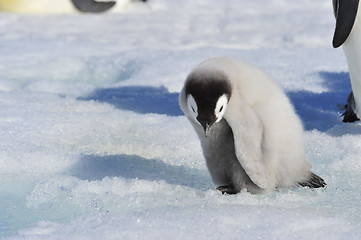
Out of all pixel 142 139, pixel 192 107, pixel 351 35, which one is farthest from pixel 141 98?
pixel 192 107

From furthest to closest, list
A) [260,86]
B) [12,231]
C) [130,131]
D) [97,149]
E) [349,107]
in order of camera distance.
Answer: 1. [349,107]
2. [130,131]
3. [97,149]
4. [260,86]
5. [12,231]

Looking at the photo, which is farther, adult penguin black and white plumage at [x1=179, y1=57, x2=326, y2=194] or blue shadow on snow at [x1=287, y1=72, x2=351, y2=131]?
blue shadow on snow at [x1=287, y1=72, x2=351, y2=131]

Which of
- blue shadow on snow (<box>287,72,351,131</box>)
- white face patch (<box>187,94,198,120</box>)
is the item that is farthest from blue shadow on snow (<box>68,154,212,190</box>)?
blue shadow on snow (<box>287,72,351,131</box>)

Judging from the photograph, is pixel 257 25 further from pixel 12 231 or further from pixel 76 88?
pixel 12 231

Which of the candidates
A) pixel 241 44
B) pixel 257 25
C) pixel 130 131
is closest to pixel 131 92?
pixel 130 131

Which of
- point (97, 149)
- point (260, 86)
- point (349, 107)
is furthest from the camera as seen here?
point (349, 107)

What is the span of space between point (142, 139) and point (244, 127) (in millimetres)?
955

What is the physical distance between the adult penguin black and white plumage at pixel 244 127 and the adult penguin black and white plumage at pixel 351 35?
33.6 inches

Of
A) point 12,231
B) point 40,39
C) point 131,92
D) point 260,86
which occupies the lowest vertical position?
point 40,39

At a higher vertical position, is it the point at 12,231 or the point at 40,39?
the point at 12,231

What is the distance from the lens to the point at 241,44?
5.57 m

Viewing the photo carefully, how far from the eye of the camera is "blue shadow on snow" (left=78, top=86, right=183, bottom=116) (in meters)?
3.65

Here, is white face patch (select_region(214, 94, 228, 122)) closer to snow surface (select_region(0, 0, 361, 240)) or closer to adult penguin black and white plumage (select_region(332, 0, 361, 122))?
snow surface (select_region(0, 0, 361, 240))

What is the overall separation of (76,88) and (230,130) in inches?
85.3
